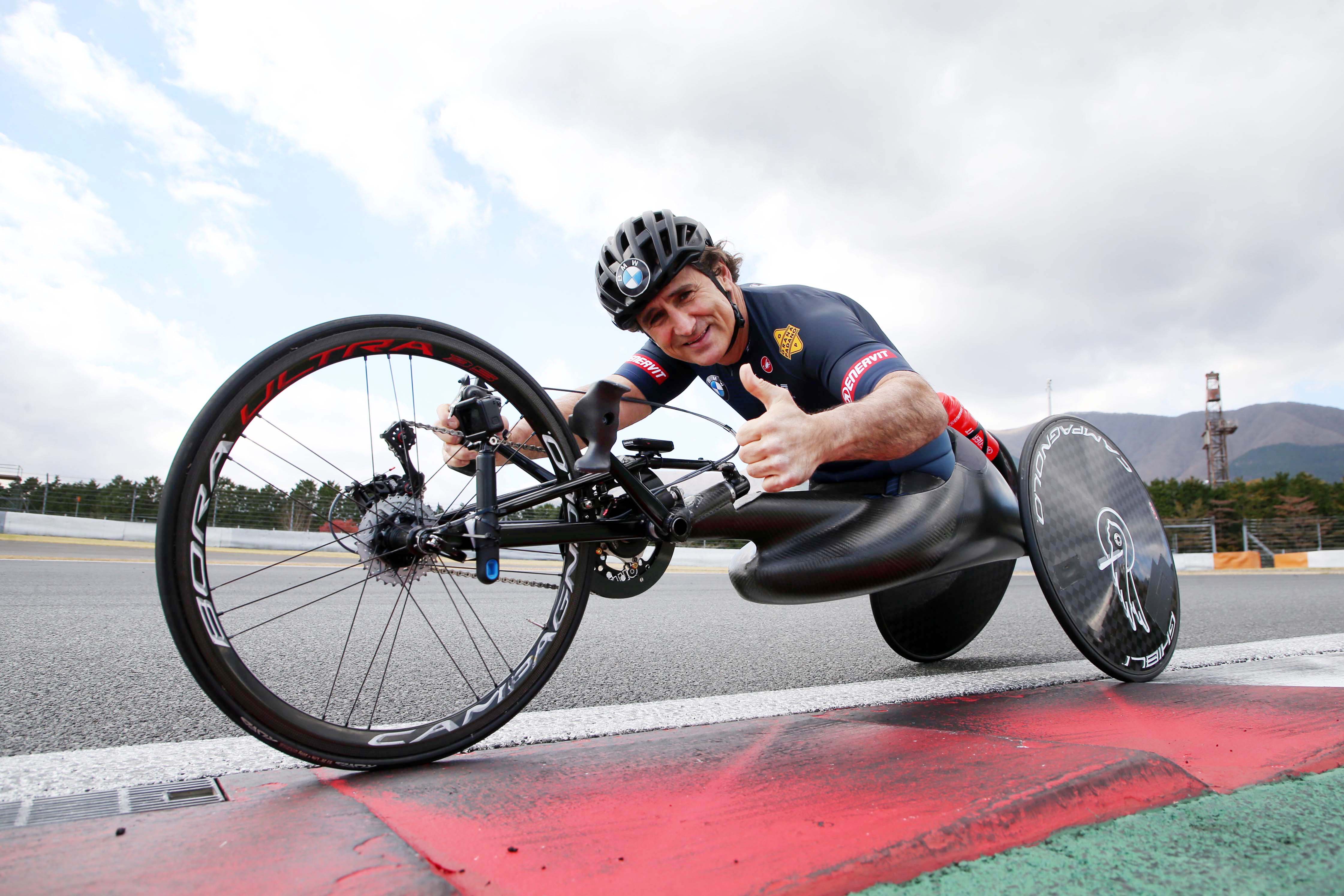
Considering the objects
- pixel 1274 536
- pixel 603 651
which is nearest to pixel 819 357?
pixel 603 651

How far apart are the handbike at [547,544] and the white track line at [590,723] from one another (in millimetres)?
151

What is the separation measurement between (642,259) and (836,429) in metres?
0.92

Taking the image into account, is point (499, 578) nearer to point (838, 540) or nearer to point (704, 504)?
point (704, 504)

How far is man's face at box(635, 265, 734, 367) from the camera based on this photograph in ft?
7.79

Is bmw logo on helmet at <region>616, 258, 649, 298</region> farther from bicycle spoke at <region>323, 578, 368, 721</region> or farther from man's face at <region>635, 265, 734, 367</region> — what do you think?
bicycle spoke at <region>323, 578, 368, 721</region>

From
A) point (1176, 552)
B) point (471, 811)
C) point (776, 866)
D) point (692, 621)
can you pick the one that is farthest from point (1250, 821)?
point (1176, 552)

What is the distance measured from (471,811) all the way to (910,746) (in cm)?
89

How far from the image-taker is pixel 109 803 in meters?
1.16

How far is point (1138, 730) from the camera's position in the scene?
1.66 m

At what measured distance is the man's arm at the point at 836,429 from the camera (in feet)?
5.58

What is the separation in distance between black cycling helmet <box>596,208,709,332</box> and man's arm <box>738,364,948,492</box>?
0.70 m

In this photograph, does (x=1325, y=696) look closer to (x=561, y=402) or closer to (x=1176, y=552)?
(x=561, y=402)

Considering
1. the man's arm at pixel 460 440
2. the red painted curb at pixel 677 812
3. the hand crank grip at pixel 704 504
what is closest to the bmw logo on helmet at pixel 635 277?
the man's arm at pixel 460 440

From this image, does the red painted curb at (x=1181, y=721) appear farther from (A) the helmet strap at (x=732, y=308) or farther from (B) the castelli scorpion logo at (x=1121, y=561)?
(A) the helmet strap at (x=732, y=308)
